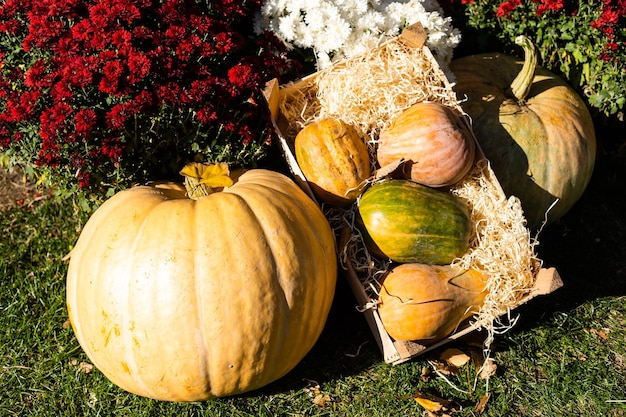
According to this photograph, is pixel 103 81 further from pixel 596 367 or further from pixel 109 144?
pixel 596 367

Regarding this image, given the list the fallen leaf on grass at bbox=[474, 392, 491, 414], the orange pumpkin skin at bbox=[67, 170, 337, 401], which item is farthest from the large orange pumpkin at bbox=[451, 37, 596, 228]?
the orange pumpkin skin at bbox=[67, 170, 337, 401]

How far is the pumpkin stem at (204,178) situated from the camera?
2.99 metres

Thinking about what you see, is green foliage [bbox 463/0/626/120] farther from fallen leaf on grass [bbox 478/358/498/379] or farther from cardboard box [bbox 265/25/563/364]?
fallen leaf on grass [bbox 478/358/498/379]

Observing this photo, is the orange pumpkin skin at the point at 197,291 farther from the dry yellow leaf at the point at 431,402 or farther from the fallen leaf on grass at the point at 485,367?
the fallen leaf on grass at the point at 485,367

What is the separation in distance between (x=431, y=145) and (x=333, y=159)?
517mm

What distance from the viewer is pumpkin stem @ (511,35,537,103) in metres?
3.61

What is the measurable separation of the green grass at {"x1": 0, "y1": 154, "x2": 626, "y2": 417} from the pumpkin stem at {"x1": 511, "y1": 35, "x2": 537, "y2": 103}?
1.09 meters

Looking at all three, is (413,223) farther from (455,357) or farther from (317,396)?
(317,396)

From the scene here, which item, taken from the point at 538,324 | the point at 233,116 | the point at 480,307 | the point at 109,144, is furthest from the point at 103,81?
the point at 538,324

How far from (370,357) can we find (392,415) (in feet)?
1.18

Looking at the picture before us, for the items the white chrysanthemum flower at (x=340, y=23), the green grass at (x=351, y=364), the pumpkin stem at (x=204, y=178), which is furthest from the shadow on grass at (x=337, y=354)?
the white chrysanthemum flower at (x=340, y=23)

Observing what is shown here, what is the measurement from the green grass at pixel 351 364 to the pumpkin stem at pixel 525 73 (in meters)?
1.09

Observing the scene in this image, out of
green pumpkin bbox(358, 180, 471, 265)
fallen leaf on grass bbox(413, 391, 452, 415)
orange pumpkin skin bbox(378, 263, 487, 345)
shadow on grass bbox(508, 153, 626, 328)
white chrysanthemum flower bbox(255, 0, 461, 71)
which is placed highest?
white chrysanthemum flower bbox(255, 0, 461, 71)

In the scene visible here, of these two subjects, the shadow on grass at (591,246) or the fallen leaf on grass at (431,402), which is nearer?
the fallen leaf on grass at (431,402)
